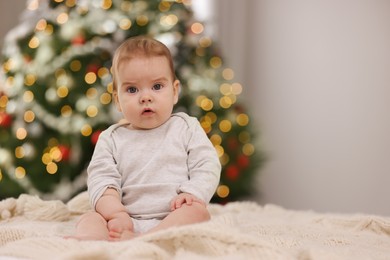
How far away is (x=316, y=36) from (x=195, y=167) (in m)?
2.45

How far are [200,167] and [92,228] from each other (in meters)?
0.31

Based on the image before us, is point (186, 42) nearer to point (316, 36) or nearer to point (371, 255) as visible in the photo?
point (316, 36)

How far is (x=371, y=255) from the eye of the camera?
1.13 metres

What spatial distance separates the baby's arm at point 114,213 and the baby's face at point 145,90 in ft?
0.63

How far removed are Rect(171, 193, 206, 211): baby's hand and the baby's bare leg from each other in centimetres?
16

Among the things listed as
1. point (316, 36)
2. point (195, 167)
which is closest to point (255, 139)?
point (316, 36)

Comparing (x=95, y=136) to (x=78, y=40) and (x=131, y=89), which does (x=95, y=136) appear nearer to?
(x=78, y=40)

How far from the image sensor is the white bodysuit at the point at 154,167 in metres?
1.33

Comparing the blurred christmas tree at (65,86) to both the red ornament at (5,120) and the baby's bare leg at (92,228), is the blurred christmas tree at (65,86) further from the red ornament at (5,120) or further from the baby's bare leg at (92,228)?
the baby's bare leg at (92,228)

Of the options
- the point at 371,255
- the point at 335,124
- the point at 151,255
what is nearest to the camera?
the point at 151,255

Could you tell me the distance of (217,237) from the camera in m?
0.96

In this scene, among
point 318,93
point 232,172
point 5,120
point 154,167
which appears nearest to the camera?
point 154,167

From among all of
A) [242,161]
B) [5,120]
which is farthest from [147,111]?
[242,161]

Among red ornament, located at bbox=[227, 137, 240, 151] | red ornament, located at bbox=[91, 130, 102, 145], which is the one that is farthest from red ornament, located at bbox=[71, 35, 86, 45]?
red ornament, located at bbox=[227, 137, 240, 151]
